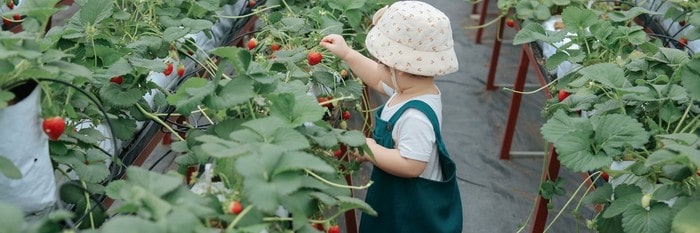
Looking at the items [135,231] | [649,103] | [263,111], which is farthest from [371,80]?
[135,231]

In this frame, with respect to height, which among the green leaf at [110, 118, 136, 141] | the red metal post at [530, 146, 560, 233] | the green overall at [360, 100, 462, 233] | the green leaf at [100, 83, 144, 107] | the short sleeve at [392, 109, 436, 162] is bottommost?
the red metal post at [530, 146, 560, 233]

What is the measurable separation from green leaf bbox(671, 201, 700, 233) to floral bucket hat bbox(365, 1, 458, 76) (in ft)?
2.16

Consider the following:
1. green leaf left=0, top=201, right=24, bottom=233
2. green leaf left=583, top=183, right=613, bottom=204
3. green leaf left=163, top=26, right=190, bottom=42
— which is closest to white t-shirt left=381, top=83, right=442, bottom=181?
green leaf left=583, top=183, right=613, bottom=204

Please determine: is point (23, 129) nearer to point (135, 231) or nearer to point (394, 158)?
point (135, 231)

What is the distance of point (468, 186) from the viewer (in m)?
3.85

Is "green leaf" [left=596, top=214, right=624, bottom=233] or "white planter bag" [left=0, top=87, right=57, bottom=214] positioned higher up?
"white planter bag" [left=0, top=87, right=57, bottom=214]

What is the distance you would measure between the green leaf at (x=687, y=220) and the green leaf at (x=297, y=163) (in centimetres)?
67

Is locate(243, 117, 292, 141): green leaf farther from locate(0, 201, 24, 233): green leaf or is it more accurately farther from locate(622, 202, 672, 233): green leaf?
locate(622, 202, 672, 233): green leaf

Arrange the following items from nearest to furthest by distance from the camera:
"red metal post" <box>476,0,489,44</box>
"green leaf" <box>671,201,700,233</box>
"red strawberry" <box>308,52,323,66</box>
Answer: "green leaf" <box>671,201,700,233</box>
"red strawberry" <box>308,52,323,66</box>
"red metal post" <box>476,0,489,44</box>

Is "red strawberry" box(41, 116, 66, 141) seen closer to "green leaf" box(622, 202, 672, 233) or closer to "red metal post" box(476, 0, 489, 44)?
"green leaf" box(622, 202, 672, 233)

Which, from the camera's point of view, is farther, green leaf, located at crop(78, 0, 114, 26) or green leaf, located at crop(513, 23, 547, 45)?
green leaf, located at crop(513, 23, 547, 45)

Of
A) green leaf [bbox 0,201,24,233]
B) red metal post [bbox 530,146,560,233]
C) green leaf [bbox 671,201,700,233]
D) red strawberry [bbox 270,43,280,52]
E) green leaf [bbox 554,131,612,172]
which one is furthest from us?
red metal post [bbox 530,146,560,233]

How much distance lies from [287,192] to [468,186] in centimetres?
245

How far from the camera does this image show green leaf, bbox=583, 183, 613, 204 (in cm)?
205
